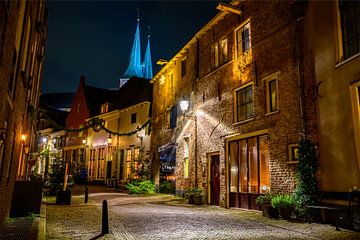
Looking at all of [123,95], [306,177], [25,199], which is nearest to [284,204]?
[306,177]

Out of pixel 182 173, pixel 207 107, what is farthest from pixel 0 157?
pixel 182 173

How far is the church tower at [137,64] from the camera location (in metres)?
68.8

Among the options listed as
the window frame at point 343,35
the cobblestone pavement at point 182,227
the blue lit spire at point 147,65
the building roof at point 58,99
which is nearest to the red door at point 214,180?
the cobblestone pavement at point 182,227

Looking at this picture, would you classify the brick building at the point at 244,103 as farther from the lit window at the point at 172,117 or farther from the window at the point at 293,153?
the lit window at the point at 172,117

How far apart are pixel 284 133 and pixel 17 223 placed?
352 inches

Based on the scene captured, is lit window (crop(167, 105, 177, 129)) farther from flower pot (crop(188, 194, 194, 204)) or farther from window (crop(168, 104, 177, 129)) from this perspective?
flower pot (crop(188, 194, 194, 204))

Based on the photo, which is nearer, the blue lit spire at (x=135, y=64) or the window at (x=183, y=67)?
the window at (x=183, y=67)

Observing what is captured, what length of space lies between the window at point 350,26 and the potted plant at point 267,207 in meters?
5.22

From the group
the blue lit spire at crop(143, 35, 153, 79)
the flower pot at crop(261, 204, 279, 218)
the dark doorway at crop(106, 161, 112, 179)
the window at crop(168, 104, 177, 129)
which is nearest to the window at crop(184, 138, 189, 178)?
the window at crop(168, 104, 177, 129)

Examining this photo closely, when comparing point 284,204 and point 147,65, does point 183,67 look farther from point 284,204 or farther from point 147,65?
point 147,65

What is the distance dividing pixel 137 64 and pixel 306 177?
67.8 m

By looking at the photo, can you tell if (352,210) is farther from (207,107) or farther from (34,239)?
(207,107)

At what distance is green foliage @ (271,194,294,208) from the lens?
9.97m

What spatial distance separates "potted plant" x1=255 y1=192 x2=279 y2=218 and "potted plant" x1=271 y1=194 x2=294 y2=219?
18 cm
